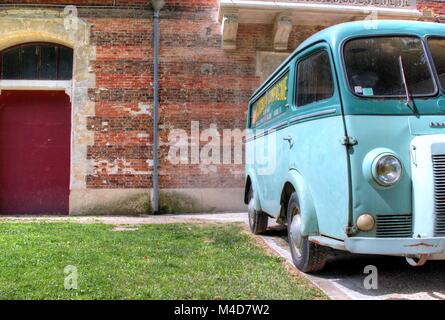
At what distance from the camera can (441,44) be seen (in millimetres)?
4539

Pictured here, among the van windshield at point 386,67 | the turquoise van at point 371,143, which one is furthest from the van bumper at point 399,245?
the van windshield at point 386,67

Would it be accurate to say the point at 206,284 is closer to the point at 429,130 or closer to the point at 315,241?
the point at 315,241

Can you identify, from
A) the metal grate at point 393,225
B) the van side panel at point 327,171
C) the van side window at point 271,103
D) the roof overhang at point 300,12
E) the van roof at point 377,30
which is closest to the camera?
the metal grate at point 393,225

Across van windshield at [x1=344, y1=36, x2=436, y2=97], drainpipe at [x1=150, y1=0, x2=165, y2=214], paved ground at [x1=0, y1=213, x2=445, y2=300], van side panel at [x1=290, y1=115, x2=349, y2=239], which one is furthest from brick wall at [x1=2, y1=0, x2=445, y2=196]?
van windshield at [x1=344, y1=36, x2=436, y2=97]

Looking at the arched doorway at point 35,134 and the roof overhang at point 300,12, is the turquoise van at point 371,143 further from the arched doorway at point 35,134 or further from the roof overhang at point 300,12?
the arched doorway at point 35,134

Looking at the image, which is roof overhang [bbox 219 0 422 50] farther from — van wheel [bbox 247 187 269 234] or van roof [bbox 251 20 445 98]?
van roof [bbox 251 20 445 98]

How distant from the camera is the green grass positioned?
4.32 metres

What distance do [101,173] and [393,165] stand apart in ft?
29.2

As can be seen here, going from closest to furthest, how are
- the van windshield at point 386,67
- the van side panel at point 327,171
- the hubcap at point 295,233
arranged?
the van side panel at point 327,171 → the van windshield at point 386,67 → the hubcap at point 295,233

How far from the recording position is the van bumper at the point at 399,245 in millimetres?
3871

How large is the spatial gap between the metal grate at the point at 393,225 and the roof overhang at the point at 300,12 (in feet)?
27.1

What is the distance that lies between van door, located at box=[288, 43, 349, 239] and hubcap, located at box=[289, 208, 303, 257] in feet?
1.86
